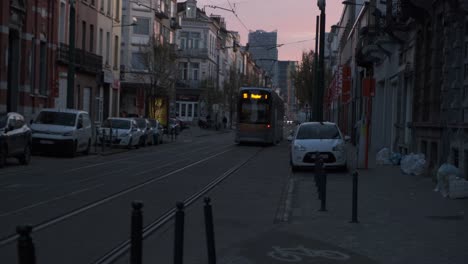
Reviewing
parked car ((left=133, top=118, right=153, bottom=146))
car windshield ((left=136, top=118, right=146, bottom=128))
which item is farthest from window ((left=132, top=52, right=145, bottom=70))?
car windshield ((left=136, top=118, right=146, bottom=128))

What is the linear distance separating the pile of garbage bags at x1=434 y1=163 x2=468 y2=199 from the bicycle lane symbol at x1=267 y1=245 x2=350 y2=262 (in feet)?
22.7

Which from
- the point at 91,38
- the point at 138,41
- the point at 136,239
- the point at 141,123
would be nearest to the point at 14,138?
the point at 136,239

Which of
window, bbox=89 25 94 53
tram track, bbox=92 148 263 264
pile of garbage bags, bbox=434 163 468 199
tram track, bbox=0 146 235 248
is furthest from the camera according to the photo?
window, bbox=89 25 94 53

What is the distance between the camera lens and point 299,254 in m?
9.77

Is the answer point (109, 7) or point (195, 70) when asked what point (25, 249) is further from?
point (195, 70)

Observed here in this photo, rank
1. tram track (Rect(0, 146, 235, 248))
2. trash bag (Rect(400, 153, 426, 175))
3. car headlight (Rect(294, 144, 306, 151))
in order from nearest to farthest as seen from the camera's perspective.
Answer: tram track (Rect(0, 146, 235, 248)) < trash bag (Rect(400, 153, 426, 175)) < car headlight (Rect(294, 144, 306, 151))

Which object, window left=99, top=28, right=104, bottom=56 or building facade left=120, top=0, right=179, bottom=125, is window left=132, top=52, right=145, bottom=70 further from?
window left=99, top=28, right=104, bottom=56

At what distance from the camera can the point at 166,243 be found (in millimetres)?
10523

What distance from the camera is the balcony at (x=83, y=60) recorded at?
140ft

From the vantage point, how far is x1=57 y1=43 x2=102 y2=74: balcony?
42.7 metres

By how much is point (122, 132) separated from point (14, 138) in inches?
588

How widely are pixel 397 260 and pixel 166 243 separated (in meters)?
3.11

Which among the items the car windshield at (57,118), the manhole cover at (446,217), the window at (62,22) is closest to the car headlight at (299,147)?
the car windshield at (57,118)

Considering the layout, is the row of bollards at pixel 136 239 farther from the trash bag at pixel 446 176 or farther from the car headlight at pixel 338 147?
the car headlight at pixel 338 147
